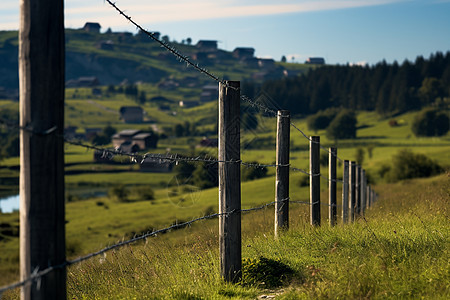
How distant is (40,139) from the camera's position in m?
3.40

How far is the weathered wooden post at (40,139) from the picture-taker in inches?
134

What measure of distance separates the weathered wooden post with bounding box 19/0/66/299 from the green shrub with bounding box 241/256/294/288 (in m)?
2.86

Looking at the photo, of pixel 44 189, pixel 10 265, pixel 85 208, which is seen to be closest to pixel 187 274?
pixel 44 189

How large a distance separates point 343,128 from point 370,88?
34121mm

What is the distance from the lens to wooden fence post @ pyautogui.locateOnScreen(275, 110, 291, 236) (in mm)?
8617

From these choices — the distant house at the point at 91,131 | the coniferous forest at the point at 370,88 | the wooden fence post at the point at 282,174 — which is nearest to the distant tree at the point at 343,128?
the coniferous forest at the point at 370,88

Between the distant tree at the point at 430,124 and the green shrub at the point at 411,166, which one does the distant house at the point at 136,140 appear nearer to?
the distant tree at the point at 430,124

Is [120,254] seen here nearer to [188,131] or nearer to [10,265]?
[10,265]

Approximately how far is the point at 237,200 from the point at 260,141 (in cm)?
13726

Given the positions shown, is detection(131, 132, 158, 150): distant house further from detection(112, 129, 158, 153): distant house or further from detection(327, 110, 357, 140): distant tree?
detection(327, 110, 357, 140): distant tree

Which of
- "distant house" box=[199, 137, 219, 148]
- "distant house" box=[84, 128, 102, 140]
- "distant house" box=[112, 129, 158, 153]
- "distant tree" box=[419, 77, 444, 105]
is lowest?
"distant house" box=[112, 129, 158, 153]

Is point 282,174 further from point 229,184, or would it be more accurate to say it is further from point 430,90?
point 430,90

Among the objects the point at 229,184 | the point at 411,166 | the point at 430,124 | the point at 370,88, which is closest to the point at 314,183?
the point at 229,184

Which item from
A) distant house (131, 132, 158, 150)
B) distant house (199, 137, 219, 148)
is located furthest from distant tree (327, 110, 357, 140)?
distant house (199, 137, 219, 148)
